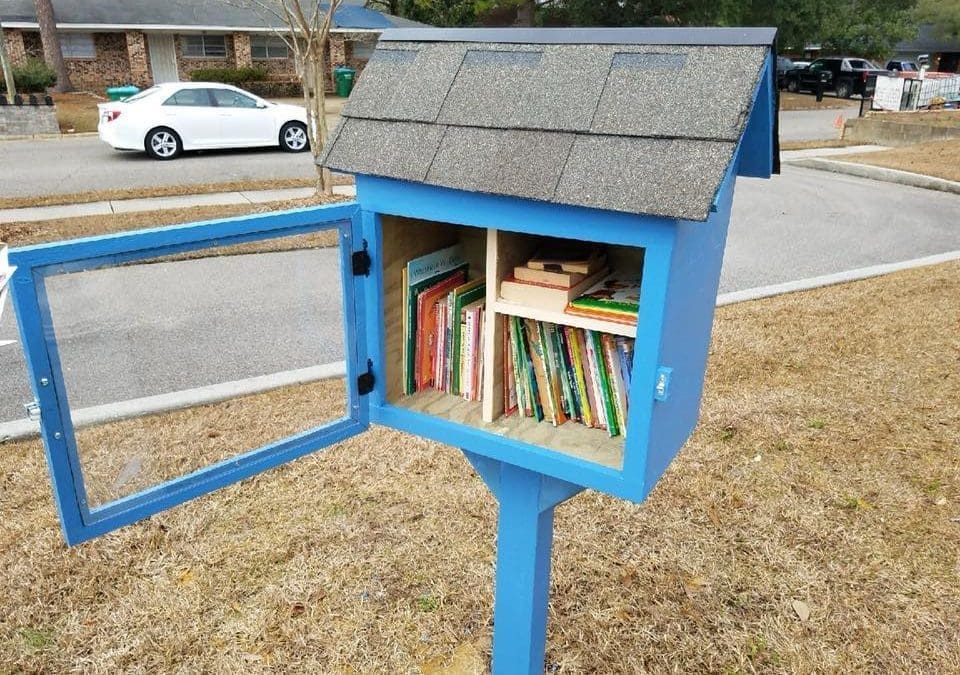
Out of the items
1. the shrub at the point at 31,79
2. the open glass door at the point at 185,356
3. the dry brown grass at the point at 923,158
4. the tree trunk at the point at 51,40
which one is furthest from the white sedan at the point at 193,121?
the dry brown grass at the point at 923,158

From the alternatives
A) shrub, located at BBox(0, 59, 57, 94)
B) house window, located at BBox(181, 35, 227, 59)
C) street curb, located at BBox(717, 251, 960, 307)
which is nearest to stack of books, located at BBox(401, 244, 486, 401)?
street curb, located at BBox(717, 251, 960, 307)

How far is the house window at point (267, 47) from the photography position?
26.6 metres

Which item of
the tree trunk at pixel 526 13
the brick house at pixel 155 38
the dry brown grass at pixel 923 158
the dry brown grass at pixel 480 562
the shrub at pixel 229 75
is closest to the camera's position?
the dry brown grass at pixel 480 562

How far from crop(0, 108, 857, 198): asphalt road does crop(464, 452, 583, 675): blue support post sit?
33.6ft

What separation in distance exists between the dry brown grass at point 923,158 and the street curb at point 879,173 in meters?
0.31

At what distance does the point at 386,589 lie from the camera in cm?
317

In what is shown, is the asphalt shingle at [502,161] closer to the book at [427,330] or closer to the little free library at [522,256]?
the little free library at [522,256]

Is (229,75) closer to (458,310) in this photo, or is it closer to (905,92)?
(905,92)

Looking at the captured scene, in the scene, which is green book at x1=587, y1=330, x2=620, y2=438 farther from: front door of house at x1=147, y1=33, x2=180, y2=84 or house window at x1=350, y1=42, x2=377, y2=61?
house window at x1=350, y1=42, x2=377, y2=61

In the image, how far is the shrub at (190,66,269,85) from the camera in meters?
25.0

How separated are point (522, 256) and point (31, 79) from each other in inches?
867

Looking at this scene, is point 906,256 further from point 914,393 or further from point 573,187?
point 573,187

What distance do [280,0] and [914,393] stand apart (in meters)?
7.00

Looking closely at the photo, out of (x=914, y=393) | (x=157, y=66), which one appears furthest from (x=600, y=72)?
(x=157, y=66)
